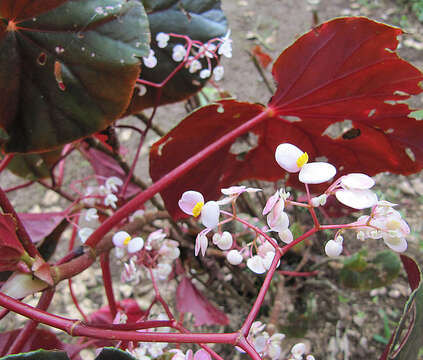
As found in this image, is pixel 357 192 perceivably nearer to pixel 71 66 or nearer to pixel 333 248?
pixel 333 248

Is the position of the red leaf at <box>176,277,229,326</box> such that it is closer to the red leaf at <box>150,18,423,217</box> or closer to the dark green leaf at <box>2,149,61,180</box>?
the red leaf at <box>150,18,423,217</box>

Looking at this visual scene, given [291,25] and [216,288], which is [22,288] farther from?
[291,25]

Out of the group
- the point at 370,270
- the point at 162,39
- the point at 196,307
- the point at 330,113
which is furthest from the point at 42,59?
the point at 370,270

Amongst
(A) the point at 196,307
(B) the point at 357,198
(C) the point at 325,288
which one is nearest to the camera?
(B) the point at 357,198

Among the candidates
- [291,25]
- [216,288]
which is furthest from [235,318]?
[291,25]

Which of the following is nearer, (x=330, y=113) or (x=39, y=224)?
(x=330, y=113)

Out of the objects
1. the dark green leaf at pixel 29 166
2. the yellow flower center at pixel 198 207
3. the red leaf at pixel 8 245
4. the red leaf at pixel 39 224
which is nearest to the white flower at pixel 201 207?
the yellow flower center at pixel 198 207

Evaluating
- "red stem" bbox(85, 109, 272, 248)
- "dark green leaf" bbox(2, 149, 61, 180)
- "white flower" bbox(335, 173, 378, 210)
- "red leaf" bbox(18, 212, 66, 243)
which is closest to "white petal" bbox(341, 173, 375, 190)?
"white flower" bbox(335, 173, 378, 210)
